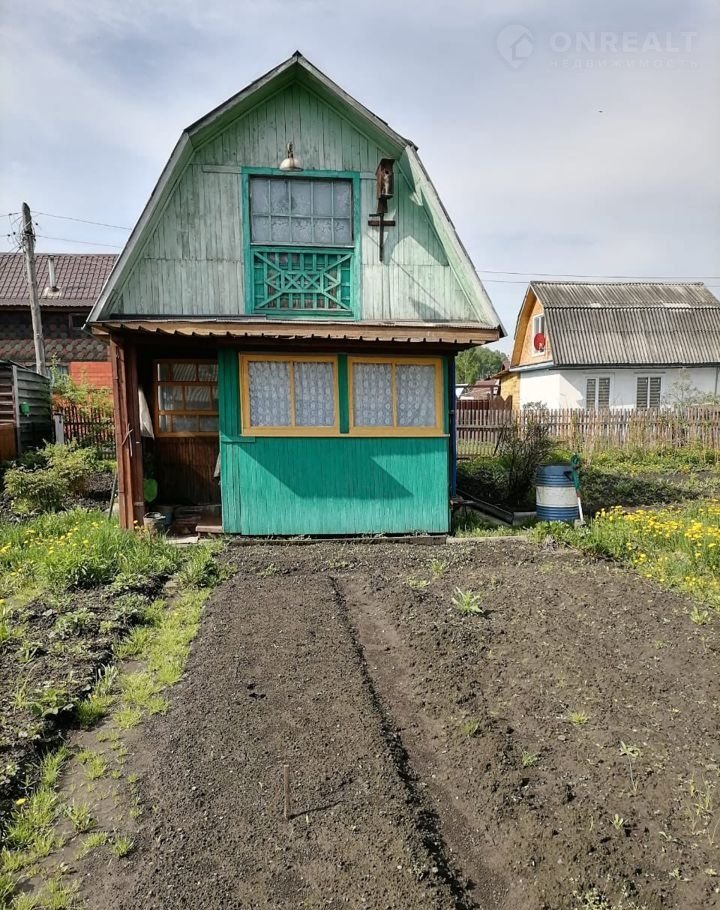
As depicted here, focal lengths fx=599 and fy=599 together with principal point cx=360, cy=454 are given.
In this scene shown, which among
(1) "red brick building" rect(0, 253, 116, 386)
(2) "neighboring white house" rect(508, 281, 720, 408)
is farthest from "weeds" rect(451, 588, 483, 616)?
(2) "neighboring white house" rect(508, 281, 720, 408)

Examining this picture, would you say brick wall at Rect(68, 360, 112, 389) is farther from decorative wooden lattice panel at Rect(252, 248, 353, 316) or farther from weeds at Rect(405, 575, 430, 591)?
weeds at Rect(405, 575, 430, 591)

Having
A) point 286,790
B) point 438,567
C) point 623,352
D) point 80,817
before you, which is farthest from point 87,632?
point 623,352

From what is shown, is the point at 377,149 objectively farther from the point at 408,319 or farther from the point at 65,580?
the point at 65,580

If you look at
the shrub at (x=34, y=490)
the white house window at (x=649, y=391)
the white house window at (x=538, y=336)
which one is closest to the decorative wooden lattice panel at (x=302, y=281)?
the shrub at (x=34, y=490)

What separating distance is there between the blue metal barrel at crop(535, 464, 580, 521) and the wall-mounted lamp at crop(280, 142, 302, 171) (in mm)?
5571

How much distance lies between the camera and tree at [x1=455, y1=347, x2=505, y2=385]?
56.0 meters

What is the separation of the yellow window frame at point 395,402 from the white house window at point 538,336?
19231 mm

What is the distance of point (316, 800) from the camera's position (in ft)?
9.66

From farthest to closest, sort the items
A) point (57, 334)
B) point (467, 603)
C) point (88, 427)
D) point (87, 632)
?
1. point (57, 334)
2. point (88, 427)
3. point (467, 603)
4. point (87, 632)

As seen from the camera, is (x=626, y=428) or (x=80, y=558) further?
(x=626, y=428)

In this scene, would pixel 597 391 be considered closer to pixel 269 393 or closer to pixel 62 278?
pixel 269 393

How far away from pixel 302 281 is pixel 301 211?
1.01 meters

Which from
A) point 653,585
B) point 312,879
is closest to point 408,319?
point 653,585

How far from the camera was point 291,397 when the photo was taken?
8273mm
